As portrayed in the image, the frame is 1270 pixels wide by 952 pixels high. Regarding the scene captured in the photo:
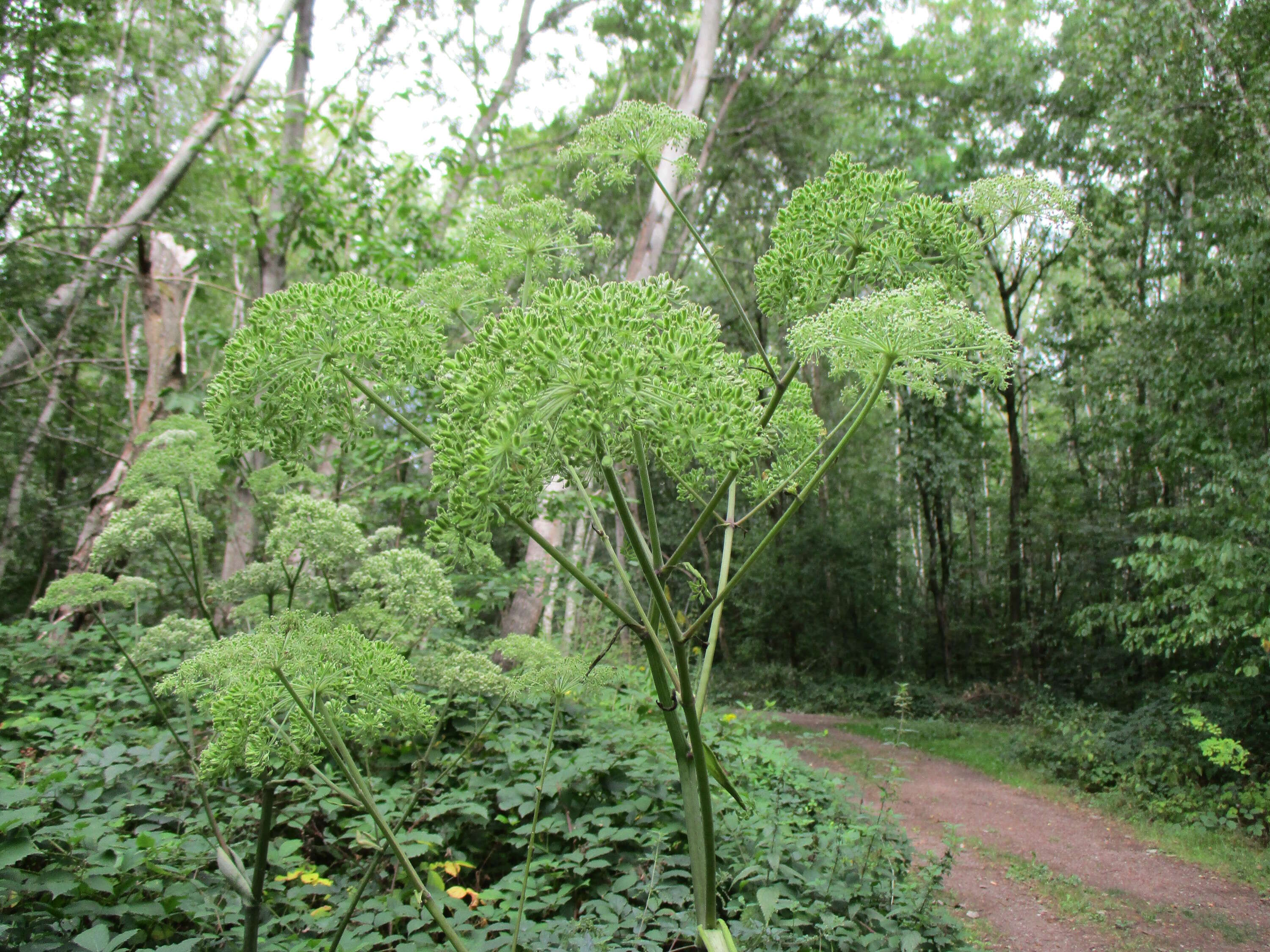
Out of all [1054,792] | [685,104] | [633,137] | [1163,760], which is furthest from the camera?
[685,104]

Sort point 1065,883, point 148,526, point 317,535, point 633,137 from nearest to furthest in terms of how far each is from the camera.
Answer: point 633,137 → point 317,535 → point 148,526 → point 1065,883

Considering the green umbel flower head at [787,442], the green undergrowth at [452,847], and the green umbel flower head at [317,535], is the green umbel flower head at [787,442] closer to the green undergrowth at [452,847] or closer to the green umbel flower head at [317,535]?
the green undergrowth at [452,847]

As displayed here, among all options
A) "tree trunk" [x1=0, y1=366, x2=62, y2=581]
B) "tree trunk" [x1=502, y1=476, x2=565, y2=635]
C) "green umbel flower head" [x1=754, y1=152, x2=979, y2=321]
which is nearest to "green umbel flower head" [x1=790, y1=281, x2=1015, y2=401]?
"green umbel flower head" [x1=754, y1=152, x2=979, y2=321]

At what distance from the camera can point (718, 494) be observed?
126 cm

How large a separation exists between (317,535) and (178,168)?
6.42 m

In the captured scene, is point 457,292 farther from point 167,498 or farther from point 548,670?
point 167,498

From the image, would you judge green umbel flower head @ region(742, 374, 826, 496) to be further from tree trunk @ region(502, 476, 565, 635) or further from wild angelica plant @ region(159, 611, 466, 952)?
tree trunk @ region(502, 476, 565, 635)

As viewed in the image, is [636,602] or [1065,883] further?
[1065,883]

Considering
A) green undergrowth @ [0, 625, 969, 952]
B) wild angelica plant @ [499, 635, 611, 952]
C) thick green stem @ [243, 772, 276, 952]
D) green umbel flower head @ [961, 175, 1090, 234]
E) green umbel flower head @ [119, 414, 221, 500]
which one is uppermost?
green umbel flower head @ [961, 175, 1090, 234]

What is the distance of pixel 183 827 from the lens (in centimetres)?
270

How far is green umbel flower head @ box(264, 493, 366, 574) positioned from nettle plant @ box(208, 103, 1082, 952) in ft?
2.92

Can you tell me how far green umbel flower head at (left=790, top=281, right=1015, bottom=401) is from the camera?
4.15ft

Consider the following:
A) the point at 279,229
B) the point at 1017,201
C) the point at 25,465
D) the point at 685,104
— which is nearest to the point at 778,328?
the point at 1017,201

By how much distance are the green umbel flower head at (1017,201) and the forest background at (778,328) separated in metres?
0.39
